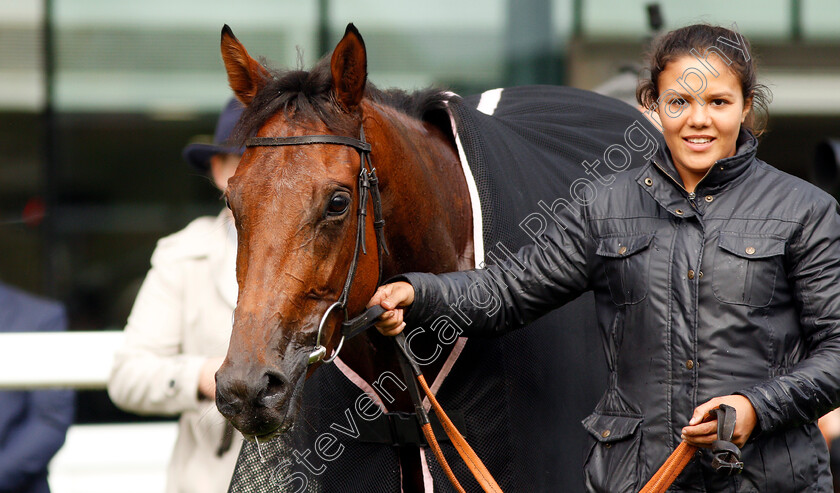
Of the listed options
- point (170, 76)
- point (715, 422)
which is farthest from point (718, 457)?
point (170, 76)

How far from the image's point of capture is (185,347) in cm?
295

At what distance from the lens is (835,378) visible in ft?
6.06

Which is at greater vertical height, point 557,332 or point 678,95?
point 678,95

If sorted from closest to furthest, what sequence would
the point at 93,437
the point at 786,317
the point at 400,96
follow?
the point at 786,317, the point at 400,96, the point at 93,437

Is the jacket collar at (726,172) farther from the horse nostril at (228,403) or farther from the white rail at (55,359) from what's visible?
the white rail at (55,359)

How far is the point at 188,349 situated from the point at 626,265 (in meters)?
1.53

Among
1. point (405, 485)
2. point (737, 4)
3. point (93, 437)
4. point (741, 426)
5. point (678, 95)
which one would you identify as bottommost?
point (93, 437)

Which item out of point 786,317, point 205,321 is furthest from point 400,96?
point 786,317

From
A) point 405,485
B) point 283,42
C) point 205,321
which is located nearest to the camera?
point 405,485

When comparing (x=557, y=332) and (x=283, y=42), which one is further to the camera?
(x=283, y=42)

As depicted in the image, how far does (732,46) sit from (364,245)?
914 mm

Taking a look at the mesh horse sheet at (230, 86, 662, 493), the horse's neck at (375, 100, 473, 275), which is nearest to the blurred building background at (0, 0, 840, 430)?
the mesh horse sheet at (230, 86, 662, 493)

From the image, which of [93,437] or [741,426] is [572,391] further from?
[93,437]

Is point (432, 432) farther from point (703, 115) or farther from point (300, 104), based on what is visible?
point (703, 115)
